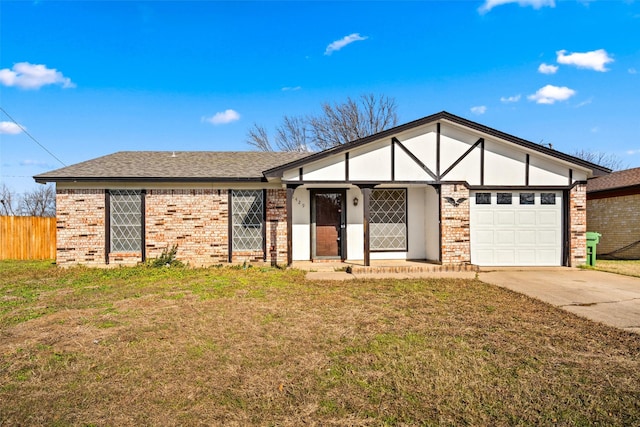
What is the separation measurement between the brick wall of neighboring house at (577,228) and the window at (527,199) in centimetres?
104

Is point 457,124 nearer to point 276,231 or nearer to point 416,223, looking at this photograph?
point 416,223

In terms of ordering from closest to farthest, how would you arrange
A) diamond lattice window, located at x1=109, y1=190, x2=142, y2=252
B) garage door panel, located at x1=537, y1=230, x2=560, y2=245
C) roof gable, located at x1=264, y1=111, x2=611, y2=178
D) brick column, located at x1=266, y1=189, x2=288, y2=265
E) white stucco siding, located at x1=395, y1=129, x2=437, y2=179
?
roof gable, located at x1=264, y1=111, x2=611, y2=178 < white stucco siding, located at x1=395, y1=129, x2=437, y2=179 < garage door panel, located at x1=537, y1=230, x2=560, y2=245 < diamond lattice window, located at x1=109, y1=190, x2=142, y2=252 < brick column, located at x1=266, y1=189, x2=288, y2=265

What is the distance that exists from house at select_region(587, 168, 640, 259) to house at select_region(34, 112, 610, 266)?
16.9 feet

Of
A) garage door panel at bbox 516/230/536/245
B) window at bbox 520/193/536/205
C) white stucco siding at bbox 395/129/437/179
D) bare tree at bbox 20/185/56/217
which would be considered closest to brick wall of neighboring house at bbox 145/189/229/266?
white stucco siding at bbox 395/129/437/179

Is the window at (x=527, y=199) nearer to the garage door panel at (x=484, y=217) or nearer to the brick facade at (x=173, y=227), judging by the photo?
the garage door panel at (x=484, y=217)

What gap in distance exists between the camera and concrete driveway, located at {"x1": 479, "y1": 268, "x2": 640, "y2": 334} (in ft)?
18.7

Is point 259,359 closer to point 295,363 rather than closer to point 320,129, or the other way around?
point 295,363

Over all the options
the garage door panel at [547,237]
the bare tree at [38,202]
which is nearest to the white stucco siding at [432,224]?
the garage door panel at [547,237]

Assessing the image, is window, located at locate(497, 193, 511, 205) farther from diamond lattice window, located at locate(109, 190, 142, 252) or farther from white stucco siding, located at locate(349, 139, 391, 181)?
diamond lattice window, located at locate(109, 190, 142, 252)

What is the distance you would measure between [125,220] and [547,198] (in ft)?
42.6

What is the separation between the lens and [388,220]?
12.0 metres

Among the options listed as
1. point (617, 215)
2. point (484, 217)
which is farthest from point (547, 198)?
point (617, 215)

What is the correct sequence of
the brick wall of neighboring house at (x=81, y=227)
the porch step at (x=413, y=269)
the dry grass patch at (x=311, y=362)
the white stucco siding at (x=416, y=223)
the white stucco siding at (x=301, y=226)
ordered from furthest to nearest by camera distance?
1. the white stucco siding at (x=416, y=223)
2. the white stucco siding at (x=301, y=226)
3. the brick wall of neighboring house at (x=81, y=227)
4. the porch step at (x=413, y=269)
5. the dry grass patch at (x=311, y=362)

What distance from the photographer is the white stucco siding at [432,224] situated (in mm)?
10953
